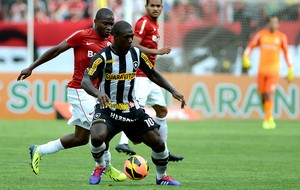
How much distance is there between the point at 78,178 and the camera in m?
11.3

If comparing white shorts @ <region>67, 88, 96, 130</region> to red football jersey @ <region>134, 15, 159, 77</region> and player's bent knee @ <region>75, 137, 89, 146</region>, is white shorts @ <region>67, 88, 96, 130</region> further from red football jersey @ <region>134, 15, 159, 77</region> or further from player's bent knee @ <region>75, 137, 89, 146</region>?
red football jersey @ <region>134, 15, 159, 77</region>

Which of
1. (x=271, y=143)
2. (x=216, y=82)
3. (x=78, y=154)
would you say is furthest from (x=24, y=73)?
(x=216, y=82)

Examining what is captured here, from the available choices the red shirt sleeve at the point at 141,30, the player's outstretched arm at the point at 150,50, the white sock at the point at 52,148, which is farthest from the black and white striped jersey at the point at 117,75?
the red shirt sleeve at the point at 141,30

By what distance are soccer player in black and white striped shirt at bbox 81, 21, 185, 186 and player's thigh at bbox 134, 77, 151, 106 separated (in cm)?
348

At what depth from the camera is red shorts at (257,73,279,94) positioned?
23594 mm

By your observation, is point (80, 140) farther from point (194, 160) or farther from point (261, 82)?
point (261, 82)

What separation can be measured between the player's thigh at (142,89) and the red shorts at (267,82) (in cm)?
966

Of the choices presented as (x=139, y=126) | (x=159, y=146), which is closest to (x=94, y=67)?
(x=139, y=126)

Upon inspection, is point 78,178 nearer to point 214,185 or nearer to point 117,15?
point 214,185

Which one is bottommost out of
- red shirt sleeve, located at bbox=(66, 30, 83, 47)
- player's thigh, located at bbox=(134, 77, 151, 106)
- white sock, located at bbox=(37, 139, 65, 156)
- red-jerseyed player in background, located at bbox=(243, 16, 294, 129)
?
red-jerseyed player in background, located at bbox=(243, 16, 294, 129)

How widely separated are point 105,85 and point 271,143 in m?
8.06

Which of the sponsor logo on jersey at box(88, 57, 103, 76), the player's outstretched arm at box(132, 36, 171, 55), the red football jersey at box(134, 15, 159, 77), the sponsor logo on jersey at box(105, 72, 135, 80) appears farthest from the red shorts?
the sponsor logo on jersey at box(88, 57, 103, 76)

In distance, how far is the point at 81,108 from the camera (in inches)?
456

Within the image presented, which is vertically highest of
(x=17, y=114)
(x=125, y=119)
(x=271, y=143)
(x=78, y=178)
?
(x=125, y=119)
